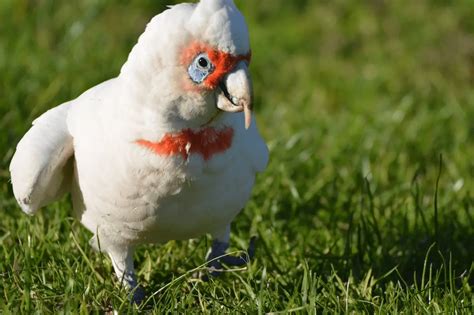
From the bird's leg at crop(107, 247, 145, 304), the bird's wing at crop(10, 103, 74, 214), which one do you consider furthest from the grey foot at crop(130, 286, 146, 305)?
the bird's wing at crop(10, 103, 74, 214)

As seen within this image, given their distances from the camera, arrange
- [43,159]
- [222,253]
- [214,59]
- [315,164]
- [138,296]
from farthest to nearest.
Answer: [315,164] < [222,253] < [138,296] < [43,159] < [214,59]

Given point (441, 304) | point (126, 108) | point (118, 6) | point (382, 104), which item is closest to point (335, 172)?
point (382, 104)

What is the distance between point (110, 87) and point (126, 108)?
19cm

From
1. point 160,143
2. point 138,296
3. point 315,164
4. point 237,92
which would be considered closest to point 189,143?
point 160,143

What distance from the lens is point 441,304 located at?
3.15 meters

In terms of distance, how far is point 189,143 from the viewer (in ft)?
9.72

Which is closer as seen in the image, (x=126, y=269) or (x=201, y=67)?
(x=201, y=67)

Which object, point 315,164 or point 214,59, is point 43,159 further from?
point 315,164

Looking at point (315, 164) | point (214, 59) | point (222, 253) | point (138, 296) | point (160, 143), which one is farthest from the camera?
point (315, 164)

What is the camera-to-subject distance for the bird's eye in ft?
9.18

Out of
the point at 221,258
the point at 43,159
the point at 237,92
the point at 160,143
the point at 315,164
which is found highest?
the point at 237,92

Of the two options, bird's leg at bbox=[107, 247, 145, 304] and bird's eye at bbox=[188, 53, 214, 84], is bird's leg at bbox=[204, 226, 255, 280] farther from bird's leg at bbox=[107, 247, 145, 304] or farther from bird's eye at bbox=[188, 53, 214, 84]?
bird's eye at bbox=[188, 53, 214, 84]

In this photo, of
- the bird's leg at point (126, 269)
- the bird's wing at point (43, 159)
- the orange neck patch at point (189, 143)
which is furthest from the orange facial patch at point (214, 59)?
the bird's leg at point (126, 269)

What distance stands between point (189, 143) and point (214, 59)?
1.05ft
